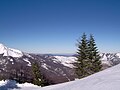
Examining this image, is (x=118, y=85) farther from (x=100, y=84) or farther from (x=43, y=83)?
(x=43, y=83)

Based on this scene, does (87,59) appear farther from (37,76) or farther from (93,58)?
(37,76)

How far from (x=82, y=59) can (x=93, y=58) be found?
2.54 m

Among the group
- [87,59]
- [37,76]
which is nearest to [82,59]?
[87,59]

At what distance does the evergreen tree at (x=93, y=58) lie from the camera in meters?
44.9

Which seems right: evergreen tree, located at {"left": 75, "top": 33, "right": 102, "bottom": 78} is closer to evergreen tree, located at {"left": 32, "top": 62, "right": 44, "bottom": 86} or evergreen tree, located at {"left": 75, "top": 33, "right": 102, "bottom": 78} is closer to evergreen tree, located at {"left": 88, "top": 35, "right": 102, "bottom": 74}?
evergreen tree, located at {"left": 88, "top": 35, "right": 102, "bottom": 74}

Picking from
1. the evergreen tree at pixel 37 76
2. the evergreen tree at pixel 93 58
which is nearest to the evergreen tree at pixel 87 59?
the evergreen tree at pixel 93 58

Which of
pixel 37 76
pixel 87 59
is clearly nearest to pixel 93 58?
pixel 87 59

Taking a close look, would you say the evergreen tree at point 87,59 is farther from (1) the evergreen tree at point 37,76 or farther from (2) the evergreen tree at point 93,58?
(1) the evergreen tree at point 37,76

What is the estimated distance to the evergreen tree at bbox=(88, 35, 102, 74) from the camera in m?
44.9

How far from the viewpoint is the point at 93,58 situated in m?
45.9

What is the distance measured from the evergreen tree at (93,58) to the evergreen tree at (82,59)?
1.02 meters

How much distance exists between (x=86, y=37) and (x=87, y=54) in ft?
13.1

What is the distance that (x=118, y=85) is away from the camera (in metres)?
8.52

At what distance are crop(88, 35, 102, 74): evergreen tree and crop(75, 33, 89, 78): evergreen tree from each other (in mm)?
1019
